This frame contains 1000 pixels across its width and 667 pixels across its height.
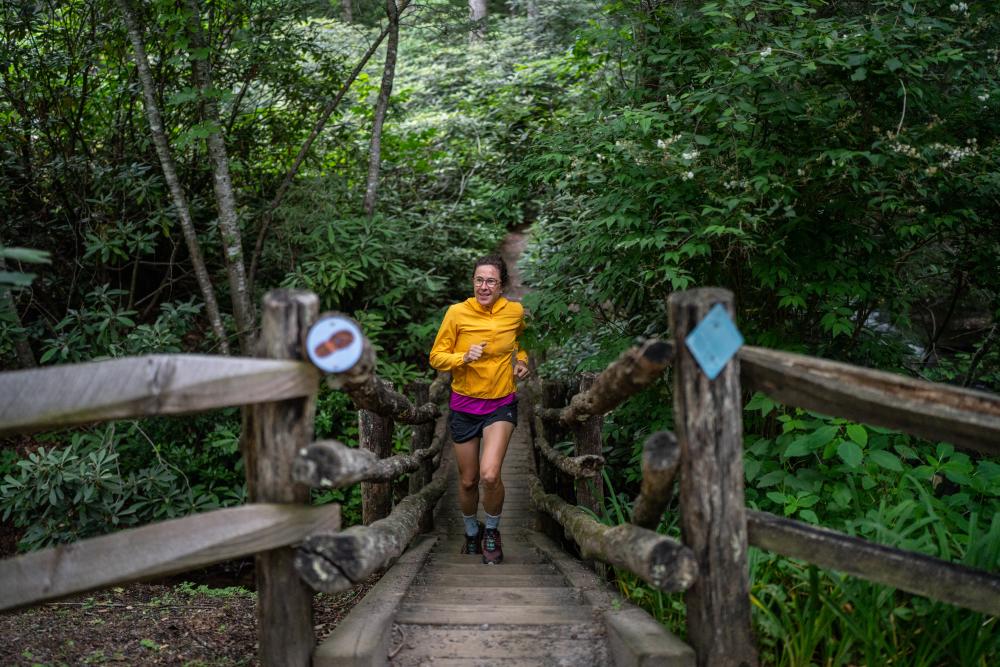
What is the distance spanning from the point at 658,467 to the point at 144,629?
9.56 ft

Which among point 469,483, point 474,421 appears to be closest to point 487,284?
point 474,421

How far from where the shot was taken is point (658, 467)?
8.07ft

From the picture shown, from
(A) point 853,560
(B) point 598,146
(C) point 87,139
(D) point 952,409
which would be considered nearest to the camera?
(D) point 952,409

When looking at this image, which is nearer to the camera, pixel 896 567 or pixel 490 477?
pixel 896 567

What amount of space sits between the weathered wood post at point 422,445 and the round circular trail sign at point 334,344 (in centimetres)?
335

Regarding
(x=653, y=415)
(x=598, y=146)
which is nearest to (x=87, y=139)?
(x=598, y=146)

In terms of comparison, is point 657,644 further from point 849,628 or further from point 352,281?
point 352,281

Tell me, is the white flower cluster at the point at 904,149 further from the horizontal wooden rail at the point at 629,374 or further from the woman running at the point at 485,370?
the woman running at the point at 485,370

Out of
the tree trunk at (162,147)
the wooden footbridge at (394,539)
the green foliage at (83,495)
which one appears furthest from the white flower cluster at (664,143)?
the green foliage at (83,495)

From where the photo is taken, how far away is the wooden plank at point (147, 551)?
79.2 inches

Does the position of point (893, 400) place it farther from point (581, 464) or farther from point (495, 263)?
point (495, 263)

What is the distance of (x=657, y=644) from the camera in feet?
8.30

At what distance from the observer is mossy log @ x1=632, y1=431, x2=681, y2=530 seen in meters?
2.45

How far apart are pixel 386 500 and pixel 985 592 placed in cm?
375
